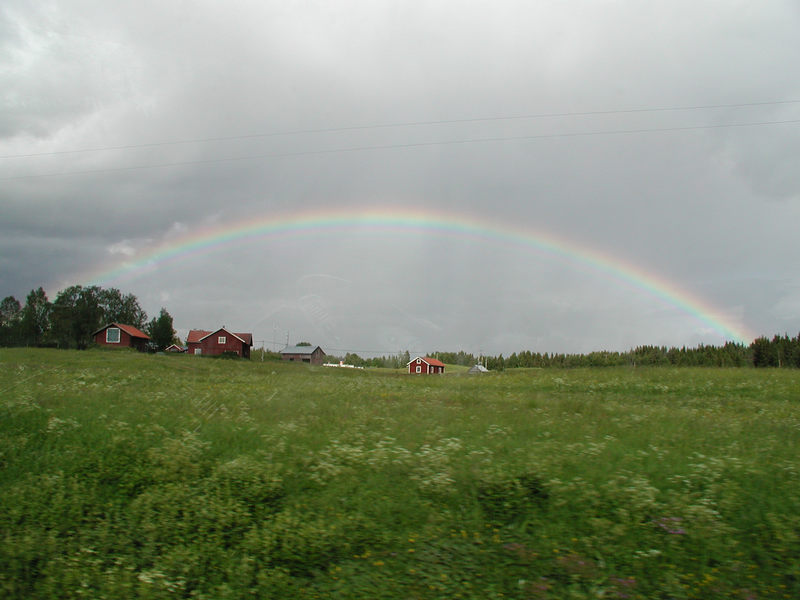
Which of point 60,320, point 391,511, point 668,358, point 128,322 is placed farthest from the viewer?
point 128,322

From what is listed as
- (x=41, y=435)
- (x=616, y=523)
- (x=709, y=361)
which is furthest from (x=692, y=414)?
(x=709, y=361)

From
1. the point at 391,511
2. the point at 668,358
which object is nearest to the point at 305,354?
the point at 668,358

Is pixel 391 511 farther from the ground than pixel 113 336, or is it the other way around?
pixel 113 336

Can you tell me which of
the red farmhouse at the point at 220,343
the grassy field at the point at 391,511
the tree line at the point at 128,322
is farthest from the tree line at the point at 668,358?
the grassy field at the point at 391,511

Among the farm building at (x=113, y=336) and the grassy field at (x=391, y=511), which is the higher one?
the farm building at (x=113, y=336)

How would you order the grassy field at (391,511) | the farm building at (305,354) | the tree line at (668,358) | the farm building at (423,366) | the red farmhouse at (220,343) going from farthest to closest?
the farm building at (305,354) < the farm building at (423,366) < the red farmhouse at (220,343) < the tree line at (668,358) < the grassy field at (391,511)

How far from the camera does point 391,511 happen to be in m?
6.42

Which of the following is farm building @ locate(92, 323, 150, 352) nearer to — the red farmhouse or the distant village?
the distant village

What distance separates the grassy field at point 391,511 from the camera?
208 inches

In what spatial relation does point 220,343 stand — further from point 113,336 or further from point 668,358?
point 668,358

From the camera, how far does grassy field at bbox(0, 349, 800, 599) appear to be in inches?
208

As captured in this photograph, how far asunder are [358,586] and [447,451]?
3230 millimetres

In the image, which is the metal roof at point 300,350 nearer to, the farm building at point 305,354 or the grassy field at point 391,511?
the farm building at point 305,354

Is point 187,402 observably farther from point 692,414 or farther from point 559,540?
point 692,414
